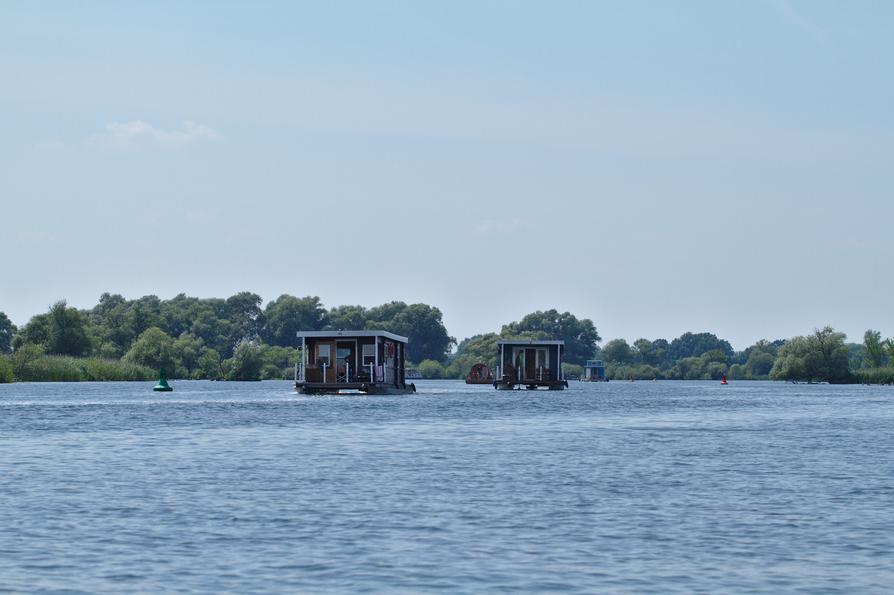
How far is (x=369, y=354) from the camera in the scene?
91625 millimetres

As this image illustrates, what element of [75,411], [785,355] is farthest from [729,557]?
[785,355]

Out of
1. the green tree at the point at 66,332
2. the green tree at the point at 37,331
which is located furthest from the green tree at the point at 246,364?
the green tree at the point at 37,331

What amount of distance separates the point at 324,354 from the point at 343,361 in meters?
1.42

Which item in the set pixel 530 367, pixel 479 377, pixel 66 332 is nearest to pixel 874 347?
pixel 479 377

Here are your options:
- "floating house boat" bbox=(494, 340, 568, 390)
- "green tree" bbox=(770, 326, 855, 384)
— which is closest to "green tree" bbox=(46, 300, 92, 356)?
"floating house boat" bbox=(494, 340, 568, 390)

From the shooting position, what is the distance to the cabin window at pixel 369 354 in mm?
91125

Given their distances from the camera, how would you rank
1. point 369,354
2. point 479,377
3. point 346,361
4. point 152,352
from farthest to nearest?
point 479,377 < point 152,352 < point 346,361 < point 369,354

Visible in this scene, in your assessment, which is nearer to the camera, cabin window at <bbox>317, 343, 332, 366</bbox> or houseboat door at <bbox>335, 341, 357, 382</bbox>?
houseboat door at <bbox>335, 341, 357, 382</bbox>

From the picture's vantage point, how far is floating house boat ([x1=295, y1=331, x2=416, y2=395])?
89.6 meters

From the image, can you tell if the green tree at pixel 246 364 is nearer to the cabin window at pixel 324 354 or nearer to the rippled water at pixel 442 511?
the cabin window at pixel 324 354

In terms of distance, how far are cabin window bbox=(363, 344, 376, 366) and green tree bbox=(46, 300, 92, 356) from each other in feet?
281

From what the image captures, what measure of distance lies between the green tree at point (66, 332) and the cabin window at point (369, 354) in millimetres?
85593

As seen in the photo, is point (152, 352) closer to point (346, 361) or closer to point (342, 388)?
point (346, 361)

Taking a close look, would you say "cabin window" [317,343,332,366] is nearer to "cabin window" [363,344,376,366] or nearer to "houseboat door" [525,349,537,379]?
"cabin window" [363,344,376,366]
